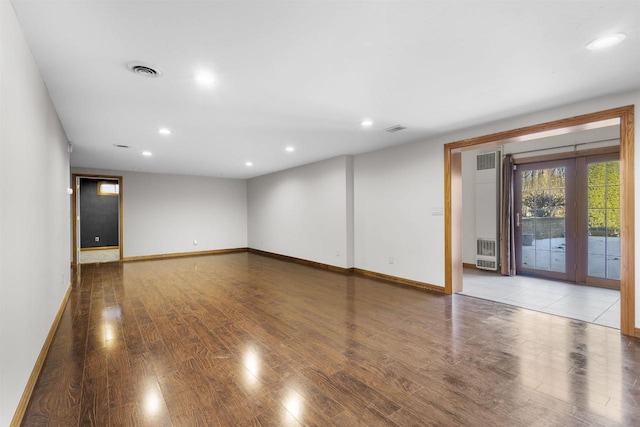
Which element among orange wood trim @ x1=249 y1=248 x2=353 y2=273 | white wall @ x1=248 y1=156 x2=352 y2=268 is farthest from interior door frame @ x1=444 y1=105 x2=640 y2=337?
orange wood trim @ x1=249 y1=248 x2=353 y2=273

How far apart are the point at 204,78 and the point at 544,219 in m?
6.14

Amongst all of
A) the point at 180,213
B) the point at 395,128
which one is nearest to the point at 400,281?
the point at 395,128

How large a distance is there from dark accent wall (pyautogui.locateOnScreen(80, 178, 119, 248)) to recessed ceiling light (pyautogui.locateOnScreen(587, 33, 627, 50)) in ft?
38.1

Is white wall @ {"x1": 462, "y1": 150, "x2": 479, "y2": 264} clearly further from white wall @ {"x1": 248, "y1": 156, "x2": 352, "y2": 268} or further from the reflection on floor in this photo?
white wall @ {"x1": 248, "y1": 156, "x2": 352, "y2": 268}

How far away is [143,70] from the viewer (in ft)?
8.29

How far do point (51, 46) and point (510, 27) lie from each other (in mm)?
3185

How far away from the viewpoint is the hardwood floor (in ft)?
6.20

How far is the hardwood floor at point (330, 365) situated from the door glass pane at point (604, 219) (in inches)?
92.7

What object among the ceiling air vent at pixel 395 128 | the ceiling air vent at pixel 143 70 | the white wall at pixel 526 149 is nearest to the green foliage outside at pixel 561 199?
the white wall at pixel 526 149

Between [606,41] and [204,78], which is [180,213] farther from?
[606,41]

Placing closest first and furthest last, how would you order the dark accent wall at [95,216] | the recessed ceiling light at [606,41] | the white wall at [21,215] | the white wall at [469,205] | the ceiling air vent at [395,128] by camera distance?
1. the white wall at [21,215]
2. the recessed ceiling light at [606,41]
3. the ceiling air vent at [395,128]
4. the white wall at [469,205]
5. the dark accent wall at [95,216]

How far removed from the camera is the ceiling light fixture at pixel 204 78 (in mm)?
2602

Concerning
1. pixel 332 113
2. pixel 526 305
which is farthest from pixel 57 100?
pixel 526 305

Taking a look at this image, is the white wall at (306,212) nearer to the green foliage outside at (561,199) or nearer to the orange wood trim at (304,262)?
the orange wood trim at (304,262)
